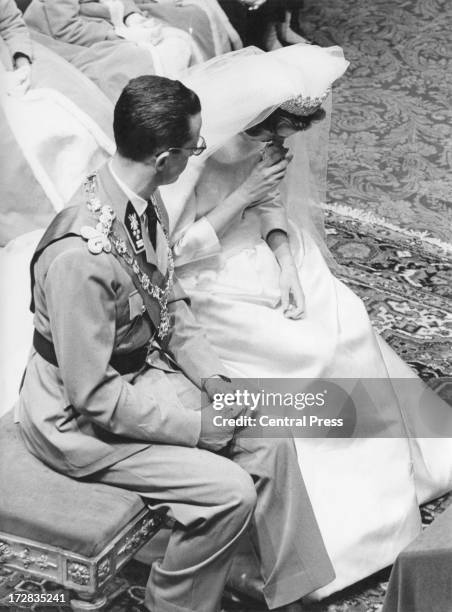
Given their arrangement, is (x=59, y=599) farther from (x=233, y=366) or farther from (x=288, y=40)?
(x=288, y=40)

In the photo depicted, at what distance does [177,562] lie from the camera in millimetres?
2299

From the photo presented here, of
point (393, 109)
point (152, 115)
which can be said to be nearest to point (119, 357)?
point (152, 115)

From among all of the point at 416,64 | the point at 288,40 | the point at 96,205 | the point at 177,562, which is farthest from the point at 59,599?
the point at 416,64

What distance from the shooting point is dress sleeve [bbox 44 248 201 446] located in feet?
6.98

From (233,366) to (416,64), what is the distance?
8.84 feet

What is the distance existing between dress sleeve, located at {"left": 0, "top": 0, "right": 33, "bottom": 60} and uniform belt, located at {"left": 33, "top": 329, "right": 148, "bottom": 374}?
0.79 m

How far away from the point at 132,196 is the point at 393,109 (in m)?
2.80

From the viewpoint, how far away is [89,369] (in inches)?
85.7

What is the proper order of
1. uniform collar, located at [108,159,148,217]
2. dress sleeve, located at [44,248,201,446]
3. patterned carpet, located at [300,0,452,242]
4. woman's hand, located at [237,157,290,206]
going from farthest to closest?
patterned carpet, located at [300,0,452,242] < woman's hand, located at [237,157,290,206] < uniform collar, located at [108,159,148,217] < dress sleeve, located at [44,248,201,446]

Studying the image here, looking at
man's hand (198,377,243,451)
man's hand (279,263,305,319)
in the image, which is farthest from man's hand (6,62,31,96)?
man's hand (198,377,243,451)

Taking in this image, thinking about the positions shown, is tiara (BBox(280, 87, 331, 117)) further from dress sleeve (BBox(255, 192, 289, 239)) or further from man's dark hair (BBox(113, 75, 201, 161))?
man's dark hair (BBox(113, 75, 201, 161))

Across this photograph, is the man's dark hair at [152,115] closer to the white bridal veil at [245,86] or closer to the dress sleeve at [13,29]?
the white bridal veil at [245,86]

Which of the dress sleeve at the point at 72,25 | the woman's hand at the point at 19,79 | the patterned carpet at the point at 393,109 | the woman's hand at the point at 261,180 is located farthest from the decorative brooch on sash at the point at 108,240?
the patterned carpet at the point at 393,109

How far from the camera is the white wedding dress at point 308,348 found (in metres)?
2.72
